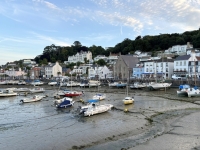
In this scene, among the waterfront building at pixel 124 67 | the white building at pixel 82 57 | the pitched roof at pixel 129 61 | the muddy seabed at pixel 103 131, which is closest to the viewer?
the muddy seabed at pixel 103 131

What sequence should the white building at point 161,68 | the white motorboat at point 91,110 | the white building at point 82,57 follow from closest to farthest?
the white motorboat at point 91,110, the white building at point 161,68, the white building at point 82,57

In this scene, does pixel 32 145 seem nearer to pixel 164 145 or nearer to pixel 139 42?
pixel 164 145

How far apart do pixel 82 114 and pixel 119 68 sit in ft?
210

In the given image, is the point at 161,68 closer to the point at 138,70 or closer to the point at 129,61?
the point at 138,70

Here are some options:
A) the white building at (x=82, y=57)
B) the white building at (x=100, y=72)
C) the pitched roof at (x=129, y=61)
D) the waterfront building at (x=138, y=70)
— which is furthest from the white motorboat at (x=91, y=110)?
the white building at (x=82, y=57)

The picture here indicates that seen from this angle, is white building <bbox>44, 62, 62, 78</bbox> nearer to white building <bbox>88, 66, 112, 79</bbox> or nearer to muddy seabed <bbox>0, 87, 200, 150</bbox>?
white building <bbox>88, 66, 112, 79</bbox>

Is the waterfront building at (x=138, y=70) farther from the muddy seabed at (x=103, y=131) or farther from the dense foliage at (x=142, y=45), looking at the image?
the muddy seabed at (x=103, y=131)

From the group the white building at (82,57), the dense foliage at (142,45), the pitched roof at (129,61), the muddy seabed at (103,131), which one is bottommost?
the muddy seabed at (103,131)

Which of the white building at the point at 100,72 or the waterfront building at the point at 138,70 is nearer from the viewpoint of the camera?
the waterfront building at the point at 138,70

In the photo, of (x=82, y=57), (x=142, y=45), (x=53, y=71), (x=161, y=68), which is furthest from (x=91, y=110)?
(x=82, y=57)

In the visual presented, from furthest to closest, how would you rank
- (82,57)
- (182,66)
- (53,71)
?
(82,57) < (53,71) < (182,66)

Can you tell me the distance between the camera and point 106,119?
82.4 ft

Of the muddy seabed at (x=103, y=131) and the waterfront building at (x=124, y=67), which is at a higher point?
the waterfront building at (x=124, y=67)

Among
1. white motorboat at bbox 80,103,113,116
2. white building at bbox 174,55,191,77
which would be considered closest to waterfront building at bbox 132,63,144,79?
white building at bbox 174,55,191,77
